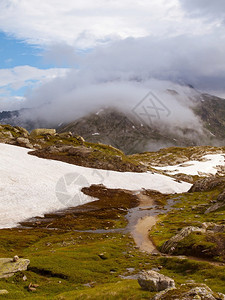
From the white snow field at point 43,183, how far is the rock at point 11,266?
31.8 m

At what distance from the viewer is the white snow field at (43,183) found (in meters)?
69.2

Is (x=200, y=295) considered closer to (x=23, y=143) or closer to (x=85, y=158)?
(x=85, y=158)

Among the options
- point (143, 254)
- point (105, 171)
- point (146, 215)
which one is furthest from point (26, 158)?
point (143, 254)

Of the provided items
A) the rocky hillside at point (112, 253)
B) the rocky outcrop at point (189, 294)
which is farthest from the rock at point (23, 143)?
the rocky outcrop at point (189, 294)

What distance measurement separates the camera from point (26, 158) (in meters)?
107

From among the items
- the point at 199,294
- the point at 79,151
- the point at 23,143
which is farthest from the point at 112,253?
the point at 23,143

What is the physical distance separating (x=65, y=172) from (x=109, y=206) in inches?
998

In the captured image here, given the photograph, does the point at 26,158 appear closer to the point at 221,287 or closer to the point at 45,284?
the point at 45,284

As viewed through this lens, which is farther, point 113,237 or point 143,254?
point 113,237

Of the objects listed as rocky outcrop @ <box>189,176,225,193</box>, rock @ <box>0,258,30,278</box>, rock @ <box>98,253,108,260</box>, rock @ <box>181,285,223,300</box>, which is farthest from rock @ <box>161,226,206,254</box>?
rocky outcrop @ <box>189,176,225,193</box>

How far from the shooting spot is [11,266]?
2856 cm

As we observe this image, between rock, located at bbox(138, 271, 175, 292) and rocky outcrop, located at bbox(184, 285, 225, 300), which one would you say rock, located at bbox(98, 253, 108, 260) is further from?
rocky outcrop, located at bbox(184, 285, 225, 300)

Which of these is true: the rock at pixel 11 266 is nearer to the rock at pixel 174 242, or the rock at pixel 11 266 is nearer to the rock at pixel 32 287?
the rock at pixel 32 287

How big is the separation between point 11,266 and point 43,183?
59397 mm
